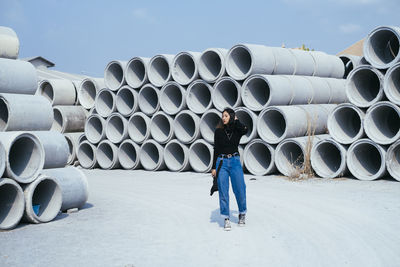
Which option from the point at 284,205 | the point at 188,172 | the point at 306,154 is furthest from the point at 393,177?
the point at 188,172

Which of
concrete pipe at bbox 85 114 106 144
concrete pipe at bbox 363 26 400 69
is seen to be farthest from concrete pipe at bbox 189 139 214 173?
concrete pipe at bbox 363 26 400 69

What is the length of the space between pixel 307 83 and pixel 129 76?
4.75 meters

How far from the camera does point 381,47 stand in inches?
409

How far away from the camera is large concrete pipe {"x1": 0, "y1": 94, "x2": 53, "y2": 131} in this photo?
686 cm

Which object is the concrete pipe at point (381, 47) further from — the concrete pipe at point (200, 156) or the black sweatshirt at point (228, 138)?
the black sweatshirt at point (228, 138)

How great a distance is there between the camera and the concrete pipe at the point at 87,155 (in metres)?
13.8

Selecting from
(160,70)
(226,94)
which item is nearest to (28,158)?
(226,94)

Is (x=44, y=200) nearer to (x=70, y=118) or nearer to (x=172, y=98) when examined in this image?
(x=172, y=98)

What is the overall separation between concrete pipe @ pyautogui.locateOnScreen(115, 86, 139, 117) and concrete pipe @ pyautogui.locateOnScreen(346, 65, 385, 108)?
5.64 metres

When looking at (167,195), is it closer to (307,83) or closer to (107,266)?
(107,266)

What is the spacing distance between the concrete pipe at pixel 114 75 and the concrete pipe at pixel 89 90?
988 millimetres

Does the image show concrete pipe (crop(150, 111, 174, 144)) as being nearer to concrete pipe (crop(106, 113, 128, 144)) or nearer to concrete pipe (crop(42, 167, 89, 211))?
Answer: concrete pipe (crop(106, 113, 128, 144))

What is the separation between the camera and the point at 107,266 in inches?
182

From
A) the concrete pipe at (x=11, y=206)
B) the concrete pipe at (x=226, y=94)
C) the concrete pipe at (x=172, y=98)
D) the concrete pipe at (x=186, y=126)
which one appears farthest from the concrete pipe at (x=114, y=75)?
the concrete pipe at (x=11, y=206)
